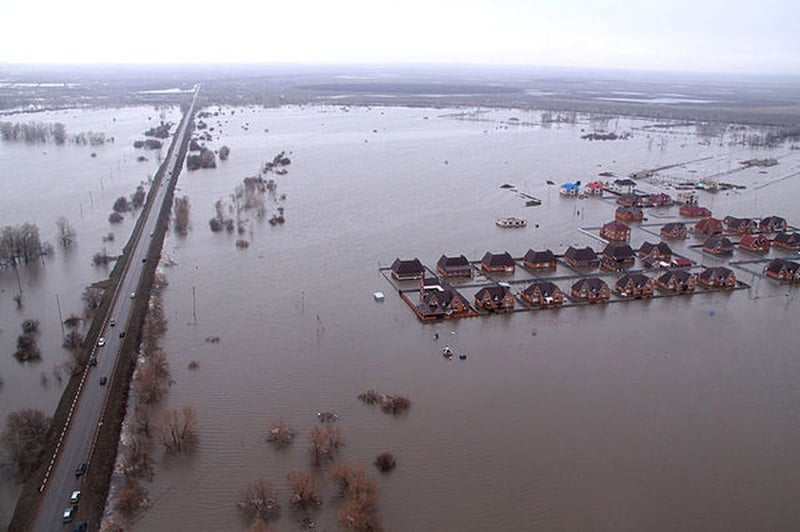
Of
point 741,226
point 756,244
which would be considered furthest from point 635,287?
point 741,226

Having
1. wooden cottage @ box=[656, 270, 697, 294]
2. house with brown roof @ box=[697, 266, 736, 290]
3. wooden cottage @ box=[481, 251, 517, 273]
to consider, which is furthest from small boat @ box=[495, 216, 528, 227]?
house with brown roof @ box=[697, 266, 736, 290]

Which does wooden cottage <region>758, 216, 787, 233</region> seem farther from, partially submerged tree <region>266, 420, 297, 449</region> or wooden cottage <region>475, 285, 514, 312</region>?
partially submerged tree <region>266, 420, 297, 449</region>

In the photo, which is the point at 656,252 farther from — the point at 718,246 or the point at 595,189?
the point at 595,189

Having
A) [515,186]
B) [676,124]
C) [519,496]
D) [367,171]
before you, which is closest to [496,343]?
[519,496]

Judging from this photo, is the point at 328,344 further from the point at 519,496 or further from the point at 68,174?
the point at 68,174

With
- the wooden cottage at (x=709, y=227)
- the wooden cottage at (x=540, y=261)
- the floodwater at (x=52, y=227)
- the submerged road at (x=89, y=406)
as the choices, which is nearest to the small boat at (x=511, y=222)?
the wooden cottage at (x=540, y=261)

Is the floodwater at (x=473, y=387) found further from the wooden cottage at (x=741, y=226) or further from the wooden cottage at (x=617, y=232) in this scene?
the wooden cottage at (x=741, y=226)
